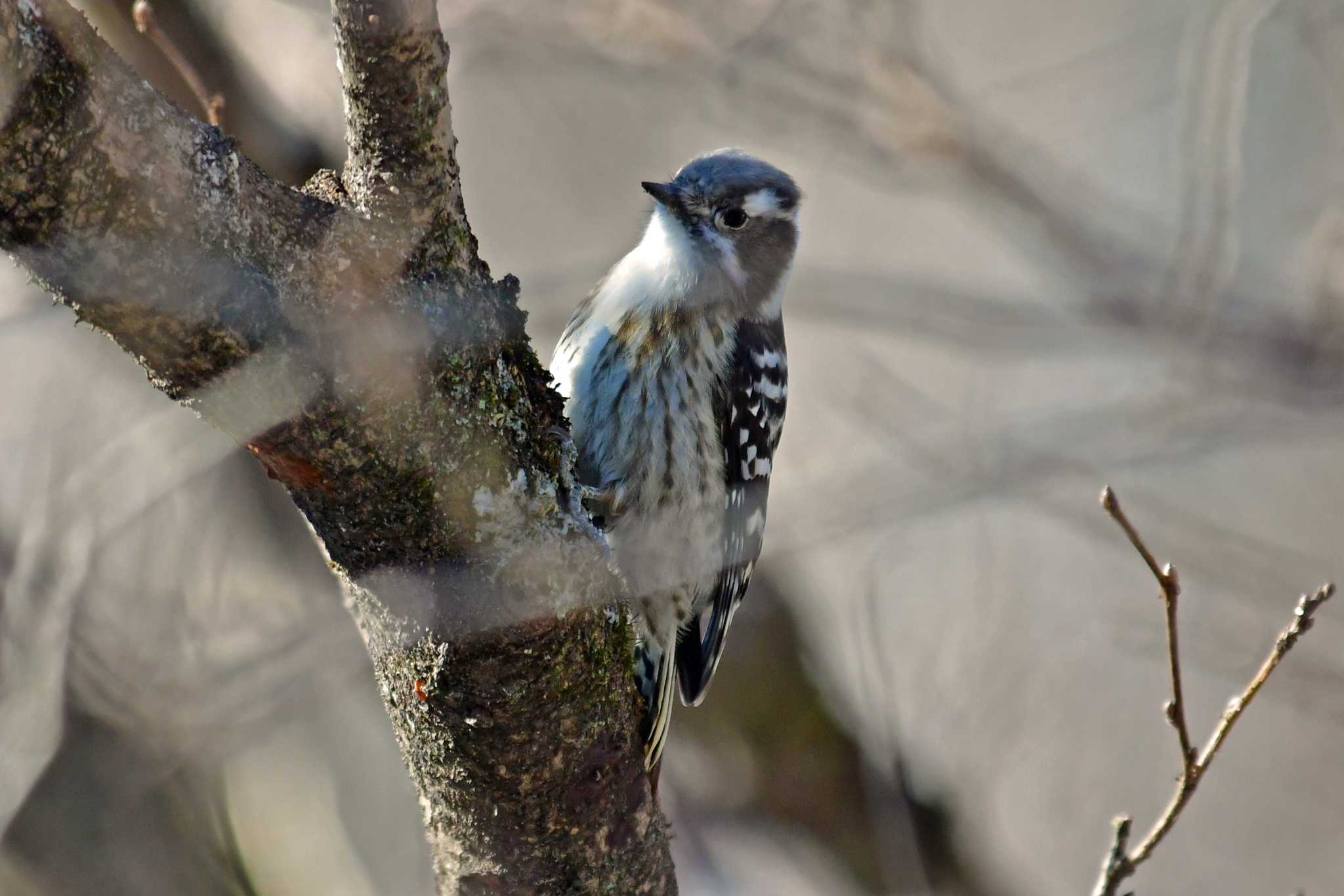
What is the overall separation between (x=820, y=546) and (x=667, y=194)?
2663 millimetres

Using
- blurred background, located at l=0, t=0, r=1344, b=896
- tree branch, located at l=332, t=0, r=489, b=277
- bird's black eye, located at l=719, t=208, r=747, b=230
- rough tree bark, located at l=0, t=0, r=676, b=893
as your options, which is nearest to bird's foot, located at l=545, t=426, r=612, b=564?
rough tree bark, located at l=0, t=0, r=676, b=893

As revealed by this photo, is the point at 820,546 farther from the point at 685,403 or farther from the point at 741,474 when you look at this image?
the point at 685,403

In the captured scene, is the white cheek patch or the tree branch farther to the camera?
the white cheek patch

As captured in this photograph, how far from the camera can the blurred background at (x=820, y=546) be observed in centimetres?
432

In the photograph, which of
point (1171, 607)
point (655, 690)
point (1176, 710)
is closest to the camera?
point (1171, 607)

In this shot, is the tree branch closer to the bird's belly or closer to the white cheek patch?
the bird's belly

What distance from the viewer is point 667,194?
4172mm

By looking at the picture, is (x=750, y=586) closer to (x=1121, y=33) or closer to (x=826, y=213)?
(x=826, y=213)

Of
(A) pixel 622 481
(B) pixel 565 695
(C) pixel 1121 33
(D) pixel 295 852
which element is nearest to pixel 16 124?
(B) pixel 565 695

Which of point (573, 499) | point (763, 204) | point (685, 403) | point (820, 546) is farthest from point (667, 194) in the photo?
point (820, 546)

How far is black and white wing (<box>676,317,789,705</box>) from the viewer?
13.2 ft

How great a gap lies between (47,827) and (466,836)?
2113 mm

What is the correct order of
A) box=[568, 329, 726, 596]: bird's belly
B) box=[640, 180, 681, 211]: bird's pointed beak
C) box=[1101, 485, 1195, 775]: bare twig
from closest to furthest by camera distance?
box=[1101, 485, 1195, 775]: bare twig, box=[568, 329, 726, 596]: bird's belly, box=[640, 180, 681, 211]: bird's pointed beak

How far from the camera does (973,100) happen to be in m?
6.92
